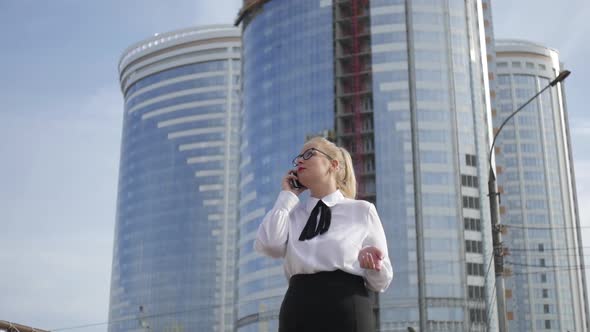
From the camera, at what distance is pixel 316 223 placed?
494 cm

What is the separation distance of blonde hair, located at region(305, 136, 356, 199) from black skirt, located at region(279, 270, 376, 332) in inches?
28.1

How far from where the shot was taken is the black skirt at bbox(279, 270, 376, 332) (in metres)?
4.57

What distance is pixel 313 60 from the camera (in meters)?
94.9

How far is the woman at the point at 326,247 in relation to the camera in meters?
4.61

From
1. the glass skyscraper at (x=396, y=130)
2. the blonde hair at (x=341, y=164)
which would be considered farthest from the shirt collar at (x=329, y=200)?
the glass skyscraper at (x=396, y=130)

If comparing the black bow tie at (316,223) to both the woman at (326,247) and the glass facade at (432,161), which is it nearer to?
the woman at (326,247)

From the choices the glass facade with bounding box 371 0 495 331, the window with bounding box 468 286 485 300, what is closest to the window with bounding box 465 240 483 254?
the glass facade with bounding box 371 0 495 331

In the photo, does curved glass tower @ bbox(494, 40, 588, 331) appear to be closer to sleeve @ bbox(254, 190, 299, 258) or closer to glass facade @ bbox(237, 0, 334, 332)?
glass facade @ bbox(237, 0, 334, 332)

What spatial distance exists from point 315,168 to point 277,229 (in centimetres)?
47

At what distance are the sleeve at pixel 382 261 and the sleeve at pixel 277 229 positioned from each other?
0.50m

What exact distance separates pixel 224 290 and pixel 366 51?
183ft

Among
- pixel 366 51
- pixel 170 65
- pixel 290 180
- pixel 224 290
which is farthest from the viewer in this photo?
pixel 170 65

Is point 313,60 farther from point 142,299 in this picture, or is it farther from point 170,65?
point 142,299

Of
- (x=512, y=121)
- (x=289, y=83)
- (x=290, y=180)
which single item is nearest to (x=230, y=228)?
(x=289, y=83)
